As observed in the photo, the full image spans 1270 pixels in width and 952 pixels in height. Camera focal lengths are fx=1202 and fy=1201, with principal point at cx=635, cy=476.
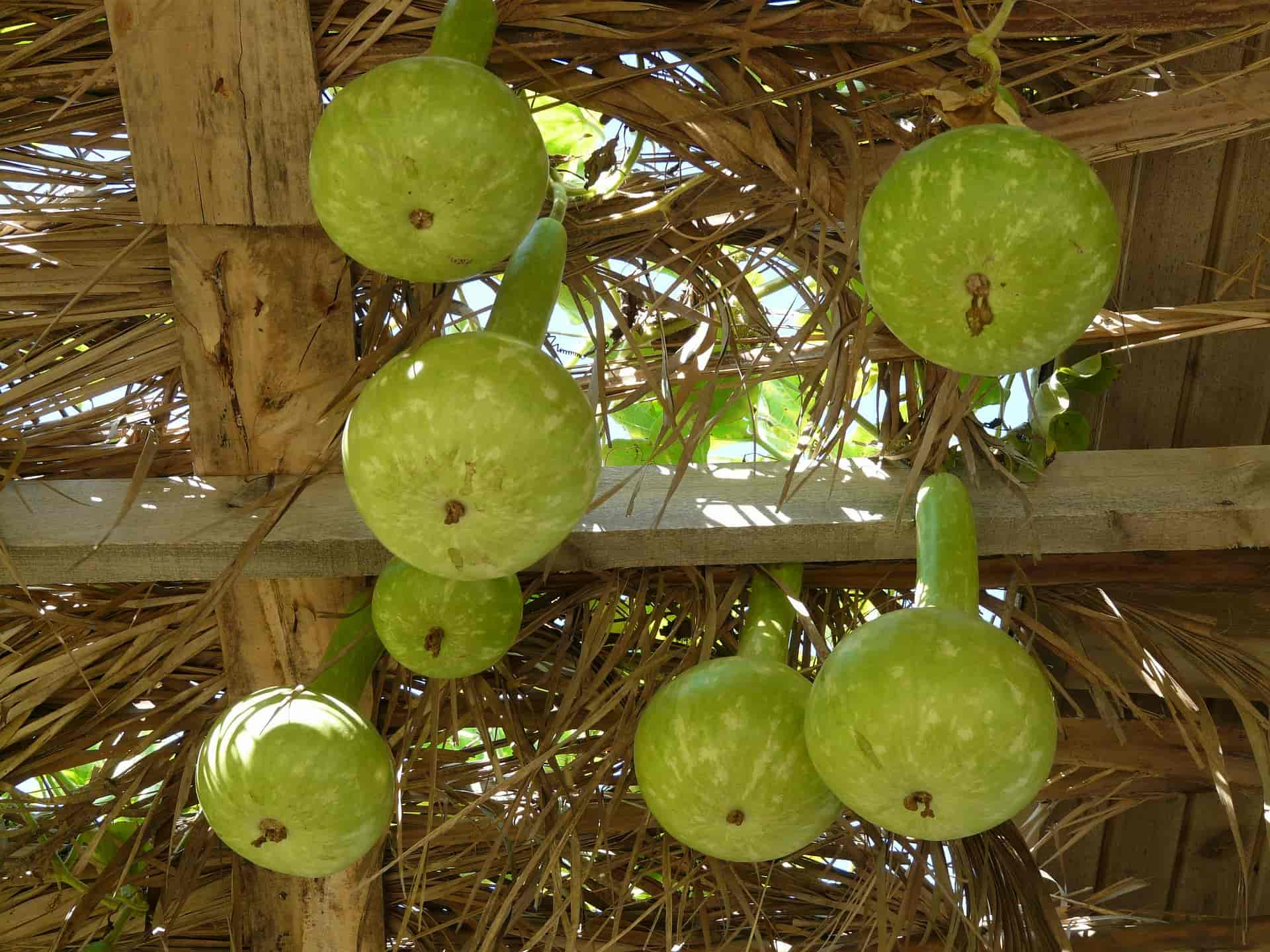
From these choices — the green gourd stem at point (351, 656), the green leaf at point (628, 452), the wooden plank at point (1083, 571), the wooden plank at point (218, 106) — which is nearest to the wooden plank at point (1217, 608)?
the wooden plank at point (1083, 571)

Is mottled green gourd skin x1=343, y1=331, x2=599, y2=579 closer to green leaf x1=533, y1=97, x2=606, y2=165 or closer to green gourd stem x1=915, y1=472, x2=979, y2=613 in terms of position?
green gourd stem x1=915, y1=472, x2=979, y2=613

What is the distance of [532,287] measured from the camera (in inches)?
47.3

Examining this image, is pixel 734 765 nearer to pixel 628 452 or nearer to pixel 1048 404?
pixel 1048 404

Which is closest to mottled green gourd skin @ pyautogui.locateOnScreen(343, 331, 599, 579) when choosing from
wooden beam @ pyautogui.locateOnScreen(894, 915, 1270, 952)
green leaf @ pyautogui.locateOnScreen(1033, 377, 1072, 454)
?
green leaf @ pyautogui.locateOnScreen(1033, 377, 1072, 454)

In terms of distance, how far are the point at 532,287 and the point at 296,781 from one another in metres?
0.56

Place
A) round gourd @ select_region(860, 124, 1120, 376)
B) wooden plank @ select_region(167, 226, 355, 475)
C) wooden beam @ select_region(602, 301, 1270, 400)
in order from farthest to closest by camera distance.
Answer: wooden beam @ select_region(602, 301, 1270, 400) → wooden plank @ select_region(167, 226, 355, 475) → round gourd @ select_region(860, 124, 1120, 376)

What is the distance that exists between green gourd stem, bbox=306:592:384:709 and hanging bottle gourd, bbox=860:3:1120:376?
2.72ft

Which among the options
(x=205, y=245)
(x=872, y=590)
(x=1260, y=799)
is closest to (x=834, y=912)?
(x=872, y=590)

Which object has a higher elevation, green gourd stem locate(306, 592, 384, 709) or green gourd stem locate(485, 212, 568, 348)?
green gourd stem locate(485, 212, 568, 348)

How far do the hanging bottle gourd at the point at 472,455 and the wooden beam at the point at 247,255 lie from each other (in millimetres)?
349

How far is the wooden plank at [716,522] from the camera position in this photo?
1.47 meters

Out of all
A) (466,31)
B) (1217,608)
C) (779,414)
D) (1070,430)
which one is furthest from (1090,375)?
(466,31)

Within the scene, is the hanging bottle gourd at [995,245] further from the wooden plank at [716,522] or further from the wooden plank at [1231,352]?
the wooden plank at [1231,352]

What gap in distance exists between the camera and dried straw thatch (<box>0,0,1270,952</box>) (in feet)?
4.20
